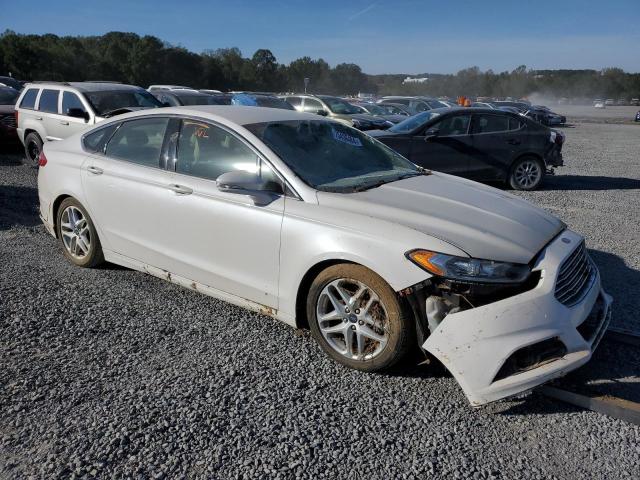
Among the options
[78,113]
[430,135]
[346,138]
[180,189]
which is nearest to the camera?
[180,189]

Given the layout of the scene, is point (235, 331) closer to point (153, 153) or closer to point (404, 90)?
point (153, 153)

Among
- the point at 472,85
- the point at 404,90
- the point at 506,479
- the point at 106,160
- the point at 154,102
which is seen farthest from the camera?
the point at 472,85

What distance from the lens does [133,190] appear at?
4.30 metres

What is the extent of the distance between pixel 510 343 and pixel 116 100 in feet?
31.1

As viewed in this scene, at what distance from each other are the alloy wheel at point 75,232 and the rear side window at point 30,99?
720cm

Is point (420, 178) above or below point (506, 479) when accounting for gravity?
above

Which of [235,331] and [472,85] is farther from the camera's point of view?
[472,85]

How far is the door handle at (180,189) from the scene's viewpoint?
13.0ft

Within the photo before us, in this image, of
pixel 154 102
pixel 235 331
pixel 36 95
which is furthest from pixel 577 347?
pixel 36 95

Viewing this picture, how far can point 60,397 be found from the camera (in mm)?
3012

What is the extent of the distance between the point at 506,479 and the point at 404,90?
95.6 m

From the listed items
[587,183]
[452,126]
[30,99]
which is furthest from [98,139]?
[587,183]

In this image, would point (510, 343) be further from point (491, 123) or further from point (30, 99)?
point (30, 99)

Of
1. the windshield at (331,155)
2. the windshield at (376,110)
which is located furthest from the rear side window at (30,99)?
the windshield at (376,110)
